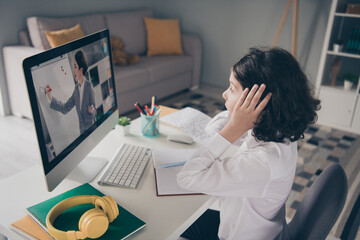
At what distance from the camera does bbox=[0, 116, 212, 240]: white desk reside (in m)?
0.83

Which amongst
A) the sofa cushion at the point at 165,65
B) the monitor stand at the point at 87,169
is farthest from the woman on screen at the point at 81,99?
the sofa cushion at the point at 165,65

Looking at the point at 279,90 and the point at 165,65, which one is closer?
the point at 279,90

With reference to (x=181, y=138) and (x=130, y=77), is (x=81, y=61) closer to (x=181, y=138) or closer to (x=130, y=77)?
(x=181, y=138)

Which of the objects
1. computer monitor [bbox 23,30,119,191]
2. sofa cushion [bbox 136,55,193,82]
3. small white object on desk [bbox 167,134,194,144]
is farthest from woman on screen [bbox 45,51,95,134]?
sofa cushion [bbox 136,55,193,82]

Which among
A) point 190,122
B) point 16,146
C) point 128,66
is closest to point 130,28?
point 128,66

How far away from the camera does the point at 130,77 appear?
9.93 feet

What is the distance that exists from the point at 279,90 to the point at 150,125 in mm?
632

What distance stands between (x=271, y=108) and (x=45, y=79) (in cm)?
61

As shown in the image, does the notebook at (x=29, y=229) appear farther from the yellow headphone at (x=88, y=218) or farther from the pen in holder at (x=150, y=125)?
the pen in holder at (x=150, y=125)

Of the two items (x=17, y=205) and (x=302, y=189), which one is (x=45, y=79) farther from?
(x=302, y=189)

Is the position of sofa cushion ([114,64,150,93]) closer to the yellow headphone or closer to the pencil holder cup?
the pencil holder cup

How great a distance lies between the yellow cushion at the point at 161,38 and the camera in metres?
3.77

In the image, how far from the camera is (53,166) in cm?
87

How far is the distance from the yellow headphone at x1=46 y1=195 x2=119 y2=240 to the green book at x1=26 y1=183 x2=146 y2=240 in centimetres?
2
